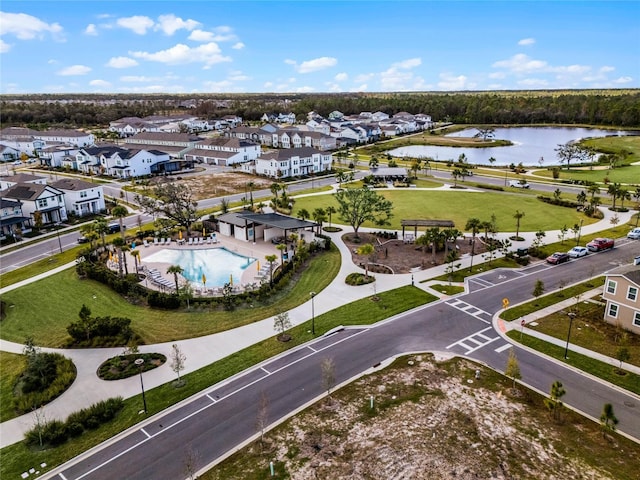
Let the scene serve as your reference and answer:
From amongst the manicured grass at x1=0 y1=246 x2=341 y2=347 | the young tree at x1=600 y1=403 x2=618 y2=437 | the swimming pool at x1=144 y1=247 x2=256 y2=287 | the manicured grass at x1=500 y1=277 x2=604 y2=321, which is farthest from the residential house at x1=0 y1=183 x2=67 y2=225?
the young tree at x1=600 y1=403 x2=618 y2=437

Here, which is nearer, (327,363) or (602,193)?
(327,363)

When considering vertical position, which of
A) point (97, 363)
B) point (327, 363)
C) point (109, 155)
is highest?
point (109, 155)

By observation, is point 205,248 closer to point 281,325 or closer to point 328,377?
point 281,325

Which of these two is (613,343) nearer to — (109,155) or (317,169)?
(317,169)

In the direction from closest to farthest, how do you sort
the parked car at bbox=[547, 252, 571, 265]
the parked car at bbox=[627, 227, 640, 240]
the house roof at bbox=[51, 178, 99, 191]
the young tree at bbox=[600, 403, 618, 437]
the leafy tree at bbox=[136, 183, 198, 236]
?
the young tree at bbox=[600, 403, 618, 437] < the parked car at bbox=[547, 252, 571, 265] < the parked car at bbox=[627, 227, 640, 240] < the leafy tree at bbox=[136, 183, 198, 236] < the house roof at bbox=[51, 178, 99, 191]

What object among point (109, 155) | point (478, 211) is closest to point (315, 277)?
point (478, 211)

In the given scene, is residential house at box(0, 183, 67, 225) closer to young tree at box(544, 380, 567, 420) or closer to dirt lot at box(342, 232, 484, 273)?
dirt lot at box(342, 232, 484, 273)

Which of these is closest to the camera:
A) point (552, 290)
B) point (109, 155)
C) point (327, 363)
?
point (327, 363)
